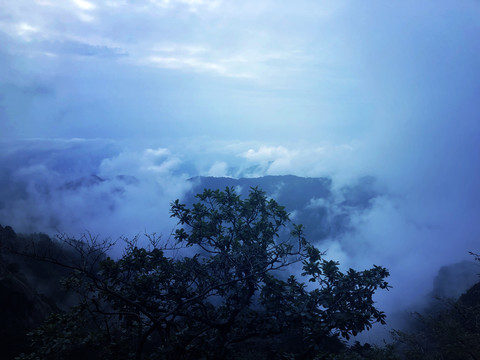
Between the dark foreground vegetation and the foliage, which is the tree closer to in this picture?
the dark foreground vegetation

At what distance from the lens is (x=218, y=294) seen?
36.1ft

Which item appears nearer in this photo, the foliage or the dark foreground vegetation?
the dark foreground vegetation

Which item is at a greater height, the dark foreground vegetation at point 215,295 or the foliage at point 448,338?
the dark foreground vegetation at point 215,295

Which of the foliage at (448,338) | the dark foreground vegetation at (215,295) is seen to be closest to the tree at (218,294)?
the dark foreground vegetation at (215,295)

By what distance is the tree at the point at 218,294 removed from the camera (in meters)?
9.70

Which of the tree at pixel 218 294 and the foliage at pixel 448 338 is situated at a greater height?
the tree at pixel 218 294

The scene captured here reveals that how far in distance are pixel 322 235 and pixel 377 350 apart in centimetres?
18349

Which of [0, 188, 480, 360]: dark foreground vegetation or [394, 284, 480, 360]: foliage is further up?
[0, 188, 480, 360]: dark foreground vegetation

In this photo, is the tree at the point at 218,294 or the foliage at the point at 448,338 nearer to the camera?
the tree at the point at 218,294

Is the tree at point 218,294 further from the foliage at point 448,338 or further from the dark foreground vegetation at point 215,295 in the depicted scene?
the foliage at point 448,338

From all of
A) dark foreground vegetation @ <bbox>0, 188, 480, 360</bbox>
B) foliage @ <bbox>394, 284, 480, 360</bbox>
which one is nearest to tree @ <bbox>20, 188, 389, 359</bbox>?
dark foreground vegetation @ <bbox>0, 188, 480, 360</bbox>

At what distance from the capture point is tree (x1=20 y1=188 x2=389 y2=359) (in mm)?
9703

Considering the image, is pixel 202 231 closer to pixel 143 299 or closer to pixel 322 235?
pixel 143 299

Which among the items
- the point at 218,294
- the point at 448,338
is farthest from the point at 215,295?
the point at 448,338
